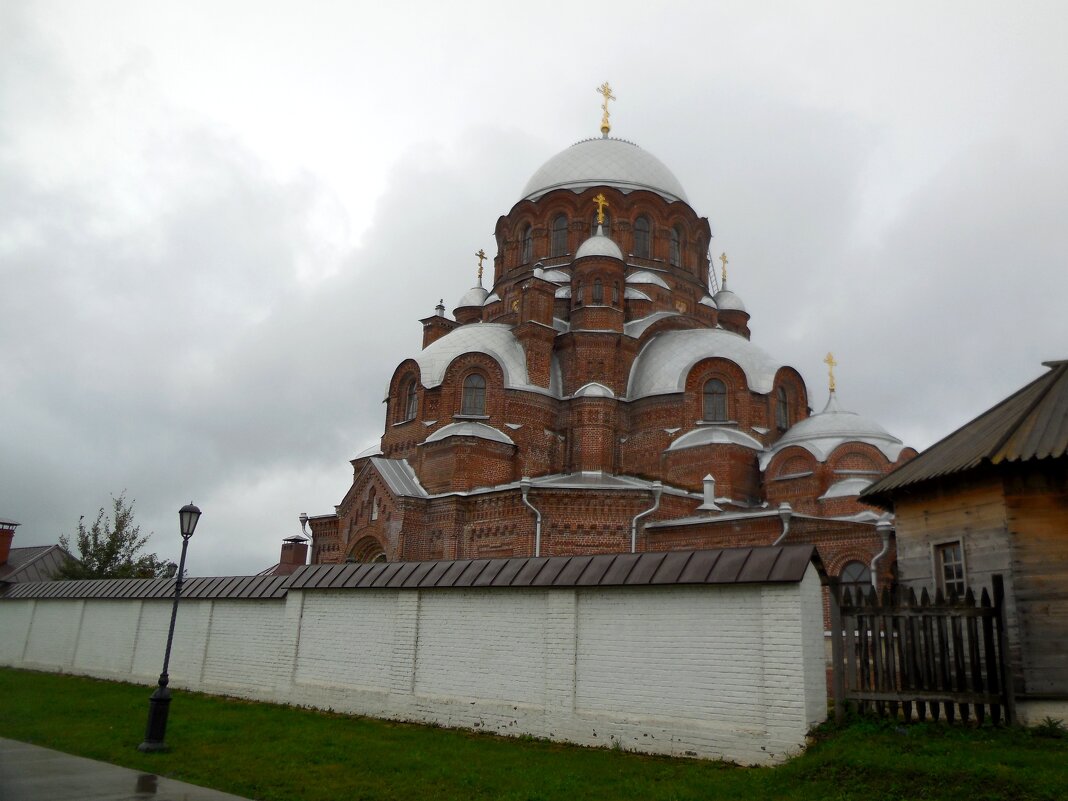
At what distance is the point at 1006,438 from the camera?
950 centimetres

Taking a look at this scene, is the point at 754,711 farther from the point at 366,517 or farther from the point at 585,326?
the point at 585,326

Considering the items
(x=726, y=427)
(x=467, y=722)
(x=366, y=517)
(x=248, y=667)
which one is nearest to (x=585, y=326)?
(x=726, y=427)

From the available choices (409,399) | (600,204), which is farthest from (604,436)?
(600,204)

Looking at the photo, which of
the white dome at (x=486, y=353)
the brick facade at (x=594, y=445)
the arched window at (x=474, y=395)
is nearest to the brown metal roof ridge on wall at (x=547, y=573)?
the brick facade at (x=594, y=445)

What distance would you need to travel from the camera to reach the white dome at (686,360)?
2314cm

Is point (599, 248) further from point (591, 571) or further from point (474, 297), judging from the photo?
point (591, 571)

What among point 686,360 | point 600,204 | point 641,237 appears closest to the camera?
point 686,360

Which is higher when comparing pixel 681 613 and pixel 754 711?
pixel 681 613

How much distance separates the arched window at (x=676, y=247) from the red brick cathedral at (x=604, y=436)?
0.32 metres

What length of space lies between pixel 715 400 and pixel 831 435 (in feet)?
10.7

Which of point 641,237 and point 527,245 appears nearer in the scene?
point 641,237

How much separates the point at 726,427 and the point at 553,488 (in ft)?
17.5

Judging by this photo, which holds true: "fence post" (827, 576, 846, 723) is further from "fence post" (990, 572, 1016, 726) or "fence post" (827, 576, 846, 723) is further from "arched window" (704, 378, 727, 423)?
"arched window" (704, 378, 727, 423)

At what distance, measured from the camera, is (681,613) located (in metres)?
8.39
